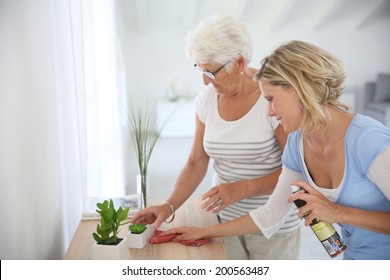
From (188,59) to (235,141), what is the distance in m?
5.62

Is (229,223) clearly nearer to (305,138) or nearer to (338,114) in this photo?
(305,138)

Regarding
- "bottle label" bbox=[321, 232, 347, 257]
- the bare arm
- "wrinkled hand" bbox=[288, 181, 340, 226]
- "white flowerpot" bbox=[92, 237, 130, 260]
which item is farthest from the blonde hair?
the bare arm

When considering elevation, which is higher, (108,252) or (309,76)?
(309,76)

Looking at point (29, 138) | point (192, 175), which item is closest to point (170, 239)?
point (192, 175)

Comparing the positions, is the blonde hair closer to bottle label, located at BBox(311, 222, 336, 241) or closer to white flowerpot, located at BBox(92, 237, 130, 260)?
bottle label, located at BBox(311, 222, 336, 241)

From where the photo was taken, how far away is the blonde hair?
1117 millimetres

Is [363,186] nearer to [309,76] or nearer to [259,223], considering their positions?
[309,76]

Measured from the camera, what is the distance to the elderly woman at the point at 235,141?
1.55 meters

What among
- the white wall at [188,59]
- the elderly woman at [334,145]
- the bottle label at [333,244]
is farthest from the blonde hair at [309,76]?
the white wall at [188,59]

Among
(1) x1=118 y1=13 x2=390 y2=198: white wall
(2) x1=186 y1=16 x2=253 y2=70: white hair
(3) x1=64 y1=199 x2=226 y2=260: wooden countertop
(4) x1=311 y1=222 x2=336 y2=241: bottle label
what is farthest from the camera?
(1) x1=118 y1=13 x2=390 y2=198: white wall

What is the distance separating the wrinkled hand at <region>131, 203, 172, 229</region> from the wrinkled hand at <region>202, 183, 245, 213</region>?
129 mm

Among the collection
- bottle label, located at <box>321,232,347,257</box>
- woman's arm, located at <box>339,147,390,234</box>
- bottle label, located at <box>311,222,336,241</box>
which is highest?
woman's arm, located at <box>339,147,390,234</box>

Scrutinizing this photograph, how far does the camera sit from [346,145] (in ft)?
3.66

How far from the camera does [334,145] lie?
46.2 inches
